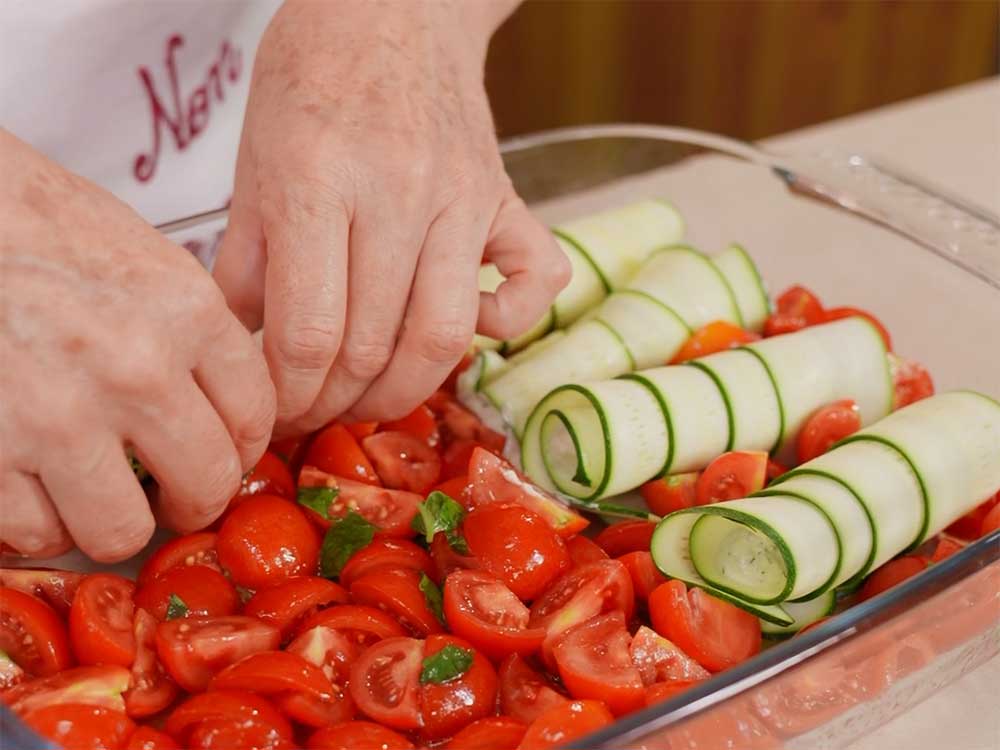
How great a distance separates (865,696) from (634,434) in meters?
0.59

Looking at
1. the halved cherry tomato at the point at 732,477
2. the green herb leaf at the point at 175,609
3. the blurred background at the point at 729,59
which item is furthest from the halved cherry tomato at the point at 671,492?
the blurred background at the point at 729,59

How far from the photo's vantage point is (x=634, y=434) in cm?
205

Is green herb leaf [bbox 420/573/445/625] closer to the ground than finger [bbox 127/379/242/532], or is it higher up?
closer to the ground

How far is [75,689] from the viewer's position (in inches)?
62.1

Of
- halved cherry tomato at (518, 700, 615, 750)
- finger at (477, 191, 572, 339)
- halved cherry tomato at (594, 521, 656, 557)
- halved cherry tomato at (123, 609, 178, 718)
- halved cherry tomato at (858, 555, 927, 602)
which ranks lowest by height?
halved cherry tomato at (858, 555, 927, 602)

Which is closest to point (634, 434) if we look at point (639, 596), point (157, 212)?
point (639, 596)

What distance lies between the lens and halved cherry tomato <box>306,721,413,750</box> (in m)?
1.53

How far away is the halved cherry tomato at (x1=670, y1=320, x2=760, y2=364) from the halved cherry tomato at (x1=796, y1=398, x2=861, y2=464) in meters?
0.26

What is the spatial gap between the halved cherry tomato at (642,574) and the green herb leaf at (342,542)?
16.1 inches

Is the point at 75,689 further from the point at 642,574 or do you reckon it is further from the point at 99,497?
the point at 642,574

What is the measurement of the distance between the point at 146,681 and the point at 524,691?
51 cm

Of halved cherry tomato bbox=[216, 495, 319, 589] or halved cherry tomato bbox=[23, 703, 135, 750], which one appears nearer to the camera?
halved cherry tomato bbox=[23, 703, 135, 750]

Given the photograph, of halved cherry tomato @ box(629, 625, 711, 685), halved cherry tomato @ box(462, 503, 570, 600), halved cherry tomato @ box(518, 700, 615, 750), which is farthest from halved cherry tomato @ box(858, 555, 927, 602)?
halved cherry tomato @ box(518, 700, 615, 750)

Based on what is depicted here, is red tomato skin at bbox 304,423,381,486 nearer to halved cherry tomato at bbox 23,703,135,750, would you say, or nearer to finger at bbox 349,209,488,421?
finger at bbox 349,209,488,421
